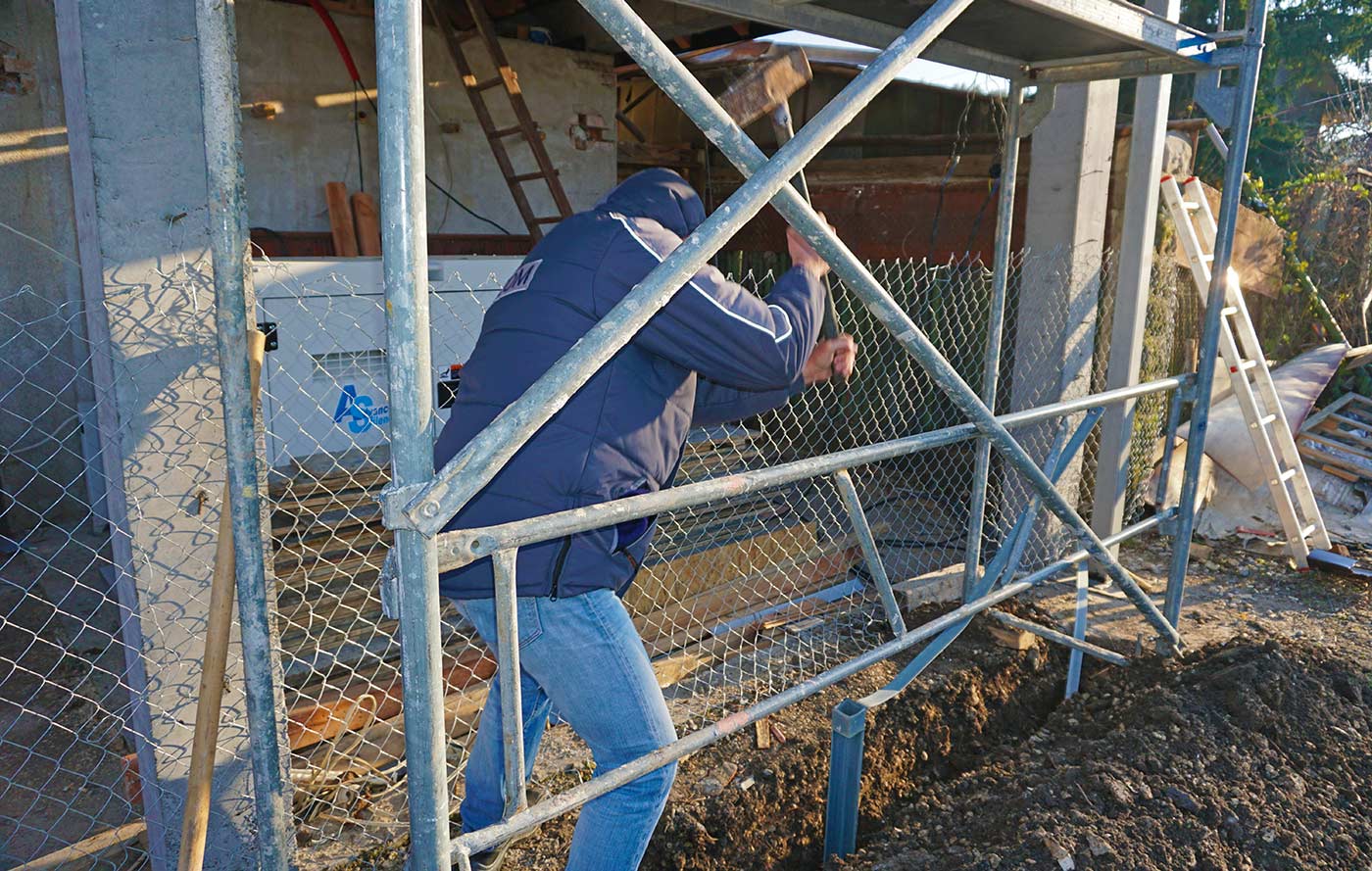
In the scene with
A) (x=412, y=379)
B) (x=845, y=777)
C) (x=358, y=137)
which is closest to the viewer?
(x=412, y=379)

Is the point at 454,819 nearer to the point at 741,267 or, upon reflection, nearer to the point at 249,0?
the point at 249,0

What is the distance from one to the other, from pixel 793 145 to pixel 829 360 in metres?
0.68

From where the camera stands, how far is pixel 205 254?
2334 millimetres

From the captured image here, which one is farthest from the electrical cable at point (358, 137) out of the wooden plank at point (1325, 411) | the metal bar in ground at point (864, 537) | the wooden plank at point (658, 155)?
the wooden plank at point (1325, 411)

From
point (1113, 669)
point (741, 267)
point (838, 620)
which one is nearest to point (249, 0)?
point (741, 267)

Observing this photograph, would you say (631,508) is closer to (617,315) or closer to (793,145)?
(617,315)

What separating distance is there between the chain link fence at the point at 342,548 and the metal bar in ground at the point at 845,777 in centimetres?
93

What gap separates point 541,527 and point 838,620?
11.2 ft

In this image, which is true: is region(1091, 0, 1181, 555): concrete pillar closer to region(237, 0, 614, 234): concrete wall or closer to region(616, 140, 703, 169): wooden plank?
region(237, 0, 614, 234): concrete wall

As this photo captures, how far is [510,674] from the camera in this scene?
72.6 inches

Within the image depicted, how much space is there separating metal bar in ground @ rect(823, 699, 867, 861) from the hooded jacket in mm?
1125

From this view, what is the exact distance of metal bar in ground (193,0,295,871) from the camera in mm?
1790

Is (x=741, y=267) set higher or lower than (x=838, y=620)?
higher

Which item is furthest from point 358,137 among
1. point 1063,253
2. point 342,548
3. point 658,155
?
point 1063,253
